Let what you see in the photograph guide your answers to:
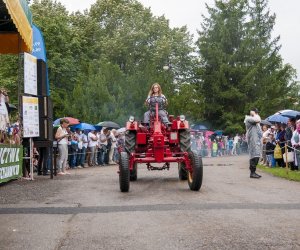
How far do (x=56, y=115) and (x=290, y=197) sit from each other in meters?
36.1

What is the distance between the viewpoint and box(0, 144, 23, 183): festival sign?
9.83 m

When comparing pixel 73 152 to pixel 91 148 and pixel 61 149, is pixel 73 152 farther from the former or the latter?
pixel 61 149

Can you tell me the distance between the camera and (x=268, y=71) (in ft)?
193

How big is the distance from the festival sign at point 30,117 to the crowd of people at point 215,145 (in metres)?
23.1

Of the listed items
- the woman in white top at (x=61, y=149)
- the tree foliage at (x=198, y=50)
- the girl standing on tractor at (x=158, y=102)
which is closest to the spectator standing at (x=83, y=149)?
the woman in white top at (x=61, y=149)

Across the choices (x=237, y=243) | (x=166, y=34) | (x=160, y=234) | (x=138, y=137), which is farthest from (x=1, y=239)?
(x=166, y=34)

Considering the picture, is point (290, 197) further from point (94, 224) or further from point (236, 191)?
point (94, 224)

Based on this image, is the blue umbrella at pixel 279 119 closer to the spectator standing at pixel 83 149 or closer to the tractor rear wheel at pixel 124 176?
the spectator standing at pixel 83 149

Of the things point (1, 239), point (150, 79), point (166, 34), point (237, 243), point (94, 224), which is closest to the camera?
point (237, 243)

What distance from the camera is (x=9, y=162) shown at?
10.4 meters

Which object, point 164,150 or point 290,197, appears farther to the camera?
point 164,150

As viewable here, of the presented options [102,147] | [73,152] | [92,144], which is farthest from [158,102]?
[102,147]

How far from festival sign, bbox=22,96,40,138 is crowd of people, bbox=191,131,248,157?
75.8 feet

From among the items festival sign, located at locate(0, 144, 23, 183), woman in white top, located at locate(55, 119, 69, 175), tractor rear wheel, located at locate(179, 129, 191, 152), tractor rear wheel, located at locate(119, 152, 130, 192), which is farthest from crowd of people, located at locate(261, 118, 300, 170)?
festival sign, located at locate(0, 144, 23, 183)
